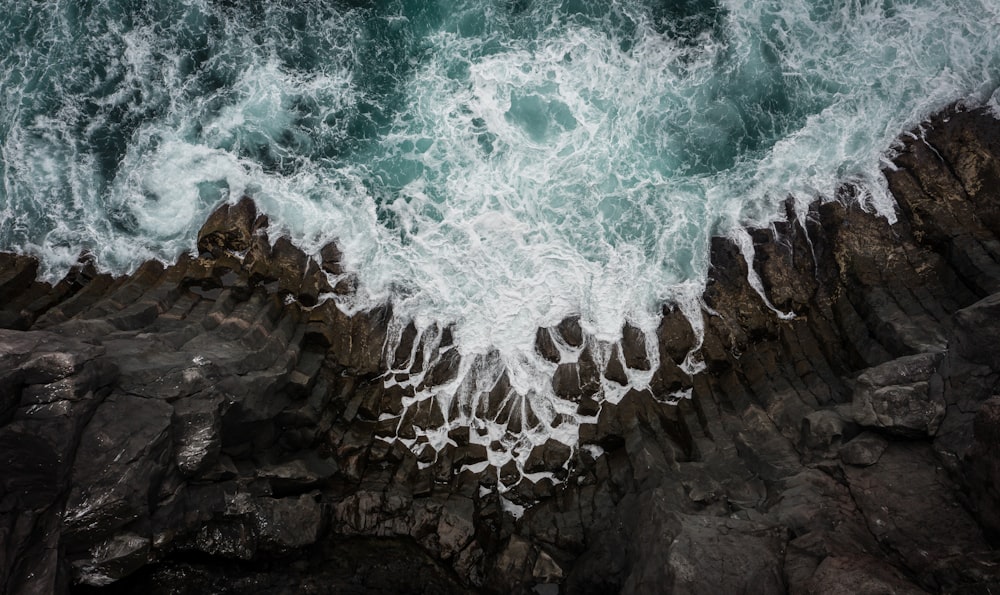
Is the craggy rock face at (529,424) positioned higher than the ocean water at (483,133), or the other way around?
the ocean water at (483,133)

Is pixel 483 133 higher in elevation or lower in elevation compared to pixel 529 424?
higher

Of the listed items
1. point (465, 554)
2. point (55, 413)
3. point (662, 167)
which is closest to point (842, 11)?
point (662, 167)

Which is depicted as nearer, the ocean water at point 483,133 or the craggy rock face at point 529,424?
the craggy rock face at point 529,424

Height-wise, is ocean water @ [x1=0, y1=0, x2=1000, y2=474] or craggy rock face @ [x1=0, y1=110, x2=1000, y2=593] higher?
ocean water @ [x1=0, y1=0, x2=1000, y2=474]

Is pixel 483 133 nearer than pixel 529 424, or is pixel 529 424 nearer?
pixel 529 424
